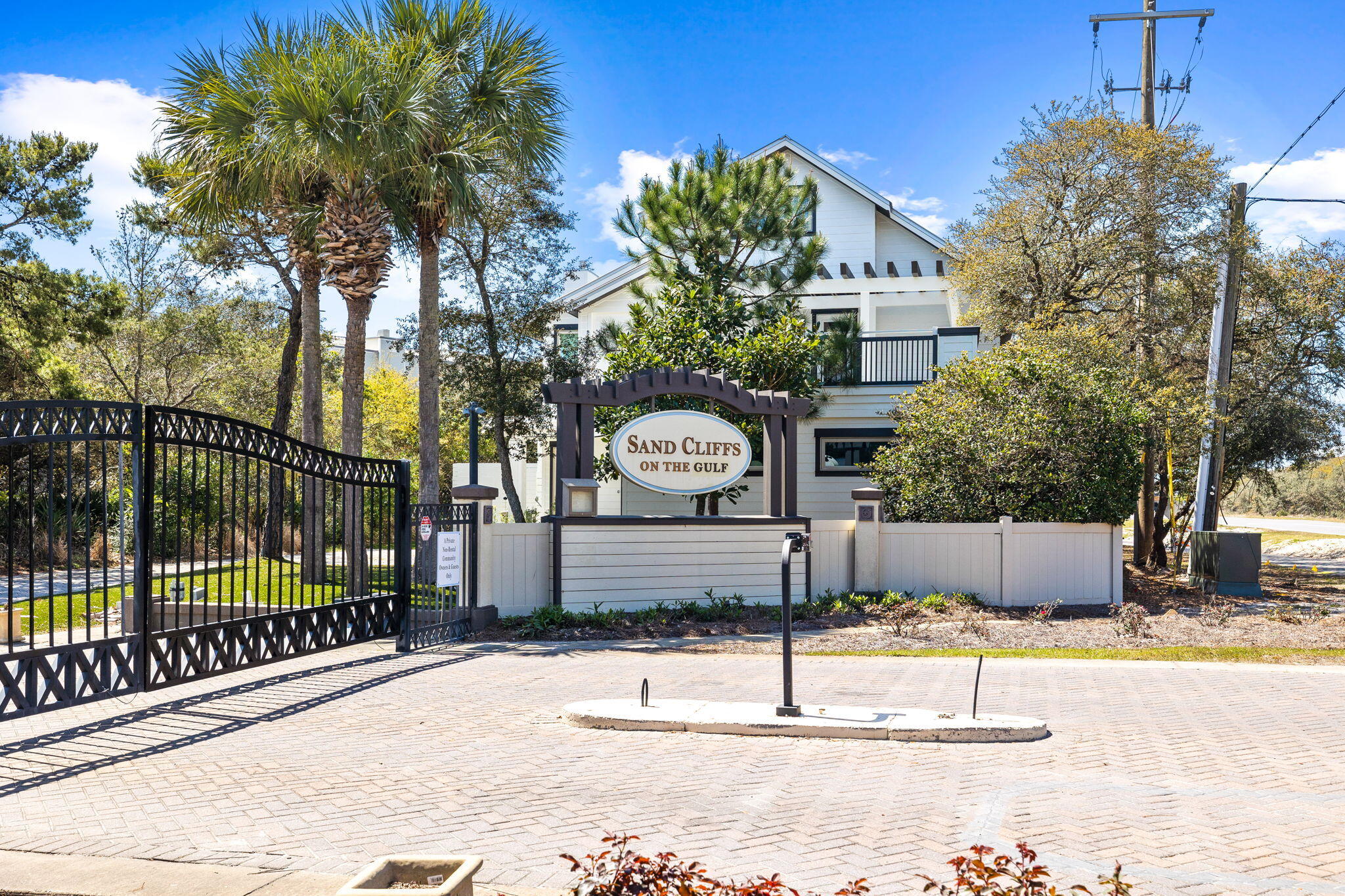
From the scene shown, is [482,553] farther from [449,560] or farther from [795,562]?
[795,562]

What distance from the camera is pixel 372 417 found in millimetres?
43500

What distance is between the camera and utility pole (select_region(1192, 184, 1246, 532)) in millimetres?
18750

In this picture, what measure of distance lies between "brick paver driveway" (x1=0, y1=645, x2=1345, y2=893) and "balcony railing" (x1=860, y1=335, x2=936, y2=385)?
13.7 m

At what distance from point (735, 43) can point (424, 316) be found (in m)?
8.59

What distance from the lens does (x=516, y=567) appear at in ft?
46.8

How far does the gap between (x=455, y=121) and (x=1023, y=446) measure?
1056 centimetres

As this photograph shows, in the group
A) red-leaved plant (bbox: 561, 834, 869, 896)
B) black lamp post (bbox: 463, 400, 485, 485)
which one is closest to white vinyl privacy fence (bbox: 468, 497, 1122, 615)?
black lamp post (bbox: 463, 400, 485, 485)

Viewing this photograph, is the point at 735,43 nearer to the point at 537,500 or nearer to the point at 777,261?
the point at 777,261

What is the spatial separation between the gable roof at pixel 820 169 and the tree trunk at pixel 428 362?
7442 mm

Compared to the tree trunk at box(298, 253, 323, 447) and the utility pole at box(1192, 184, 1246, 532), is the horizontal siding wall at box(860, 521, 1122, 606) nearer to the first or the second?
the utility pole at box(1192, 184, 1246, 532)

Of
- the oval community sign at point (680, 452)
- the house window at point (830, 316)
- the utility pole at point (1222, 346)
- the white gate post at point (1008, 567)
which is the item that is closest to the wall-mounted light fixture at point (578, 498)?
the oval community sign at point (680, 452)

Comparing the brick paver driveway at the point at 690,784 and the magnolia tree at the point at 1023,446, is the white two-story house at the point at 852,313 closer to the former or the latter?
the magnolia tree at the point at 1023,446

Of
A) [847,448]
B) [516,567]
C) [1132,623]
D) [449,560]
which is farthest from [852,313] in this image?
[449,560]

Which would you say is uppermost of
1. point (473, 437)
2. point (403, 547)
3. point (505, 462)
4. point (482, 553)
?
point (473, 437)
